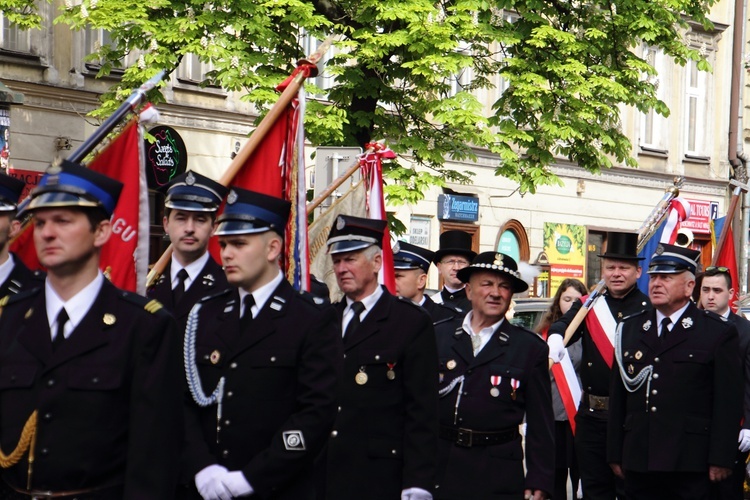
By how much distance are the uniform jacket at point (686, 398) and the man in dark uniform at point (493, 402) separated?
4.68ft

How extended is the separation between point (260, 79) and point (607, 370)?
680 cm

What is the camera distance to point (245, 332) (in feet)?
19.2

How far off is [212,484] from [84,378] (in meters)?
1.00

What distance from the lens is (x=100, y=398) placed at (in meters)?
4.78

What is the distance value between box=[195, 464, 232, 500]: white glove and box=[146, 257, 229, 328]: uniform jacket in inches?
62.2

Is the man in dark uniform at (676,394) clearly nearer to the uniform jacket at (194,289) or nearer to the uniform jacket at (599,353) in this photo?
the uniform jacket at (599,353)

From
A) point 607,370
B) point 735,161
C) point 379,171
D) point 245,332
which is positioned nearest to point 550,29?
point 379,171

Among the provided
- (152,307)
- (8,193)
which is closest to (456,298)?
(8,193)

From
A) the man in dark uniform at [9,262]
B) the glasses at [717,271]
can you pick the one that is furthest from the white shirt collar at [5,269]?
the glasses at [717,271]

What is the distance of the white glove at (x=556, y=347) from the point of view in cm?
1083

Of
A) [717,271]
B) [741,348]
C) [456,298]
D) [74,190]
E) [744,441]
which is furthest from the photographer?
[456,298]

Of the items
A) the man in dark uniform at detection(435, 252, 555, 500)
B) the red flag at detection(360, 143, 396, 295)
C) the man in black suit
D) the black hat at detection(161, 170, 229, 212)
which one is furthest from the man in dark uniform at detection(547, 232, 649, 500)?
the black hat at detection(161, 170, 229, 212)

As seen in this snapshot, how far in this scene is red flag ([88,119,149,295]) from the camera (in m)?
7.27

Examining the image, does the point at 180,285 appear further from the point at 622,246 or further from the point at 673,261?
the point at 622,246
